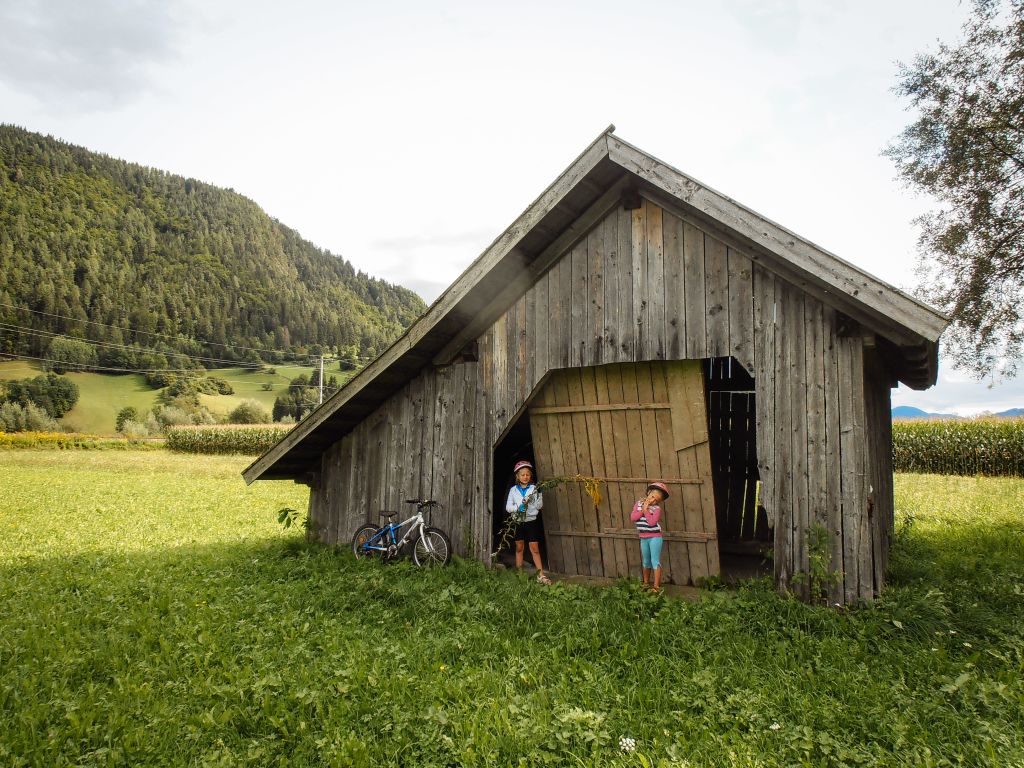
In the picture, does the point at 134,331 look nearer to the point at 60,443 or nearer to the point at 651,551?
the point at 60,443

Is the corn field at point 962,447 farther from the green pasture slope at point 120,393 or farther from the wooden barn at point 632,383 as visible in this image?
the green pasture slope at point 120,393

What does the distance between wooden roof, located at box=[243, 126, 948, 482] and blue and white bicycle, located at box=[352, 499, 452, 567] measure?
1607 mm

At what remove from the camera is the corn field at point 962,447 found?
74.0ft

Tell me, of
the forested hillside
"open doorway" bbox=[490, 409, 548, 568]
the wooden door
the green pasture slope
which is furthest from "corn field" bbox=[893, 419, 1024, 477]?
the forested hillside

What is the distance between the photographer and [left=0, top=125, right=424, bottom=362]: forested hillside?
115 m

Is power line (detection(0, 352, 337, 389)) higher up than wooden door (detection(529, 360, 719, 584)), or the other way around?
power line (detection(0, 352, 337, 389))

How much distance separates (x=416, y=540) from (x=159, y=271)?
149241mm

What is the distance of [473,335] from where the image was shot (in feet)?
26.8

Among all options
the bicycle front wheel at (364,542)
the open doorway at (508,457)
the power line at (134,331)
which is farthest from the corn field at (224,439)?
the power line at (134,331)

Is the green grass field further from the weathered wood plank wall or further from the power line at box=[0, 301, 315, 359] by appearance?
the power line at box=[0, 301, 315, 359]

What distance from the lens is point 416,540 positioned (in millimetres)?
8234

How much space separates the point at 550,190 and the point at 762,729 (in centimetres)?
538

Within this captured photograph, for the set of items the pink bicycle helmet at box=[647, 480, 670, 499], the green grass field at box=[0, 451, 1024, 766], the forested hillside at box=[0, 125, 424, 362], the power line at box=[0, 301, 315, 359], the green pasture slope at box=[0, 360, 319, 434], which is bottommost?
the green grass field at box=[0, 451, 1024, 766]

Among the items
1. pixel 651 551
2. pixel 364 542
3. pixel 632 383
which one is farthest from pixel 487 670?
pixel 364 542
